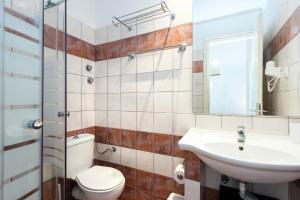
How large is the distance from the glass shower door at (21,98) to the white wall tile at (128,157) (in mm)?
877

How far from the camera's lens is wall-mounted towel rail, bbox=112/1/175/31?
1489mm

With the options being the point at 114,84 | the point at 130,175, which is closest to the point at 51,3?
the point at 114,84

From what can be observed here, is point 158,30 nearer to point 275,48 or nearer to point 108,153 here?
point 275,48

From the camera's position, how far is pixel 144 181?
1.62 m

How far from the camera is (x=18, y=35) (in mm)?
842

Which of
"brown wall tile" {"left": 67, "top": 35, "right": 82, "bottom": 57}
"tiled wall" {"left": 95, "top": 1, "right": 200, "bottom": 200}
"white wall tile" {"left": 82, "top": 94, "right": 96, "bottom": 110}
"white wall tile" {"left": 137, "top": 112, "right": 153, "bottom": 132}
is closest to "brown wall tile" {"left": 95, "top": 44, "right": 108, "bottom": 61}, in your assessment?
"tiled wall" {"left": 95, "top": 1, "right": 200, "bottom": 200}

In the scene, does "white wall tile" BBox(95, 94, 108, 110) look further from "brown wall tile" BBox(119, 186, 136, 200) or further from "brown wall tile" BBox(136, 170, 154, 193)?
"brown wall tile" BBox(119, 186, 136, 200)

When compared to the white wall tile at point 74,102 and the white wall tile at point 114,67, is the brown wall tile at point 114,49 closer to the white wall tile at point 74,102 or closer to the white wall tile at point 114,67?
the white wall tile at point 114,67

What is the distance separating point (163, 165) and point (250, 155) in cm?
75

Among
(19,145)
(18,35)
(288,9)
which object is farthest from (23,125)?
(288,9)

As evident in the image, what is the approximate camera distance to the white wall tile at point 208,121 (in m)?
1.29

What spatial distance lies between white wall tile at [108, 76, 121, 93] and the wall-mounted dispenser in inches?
51.9

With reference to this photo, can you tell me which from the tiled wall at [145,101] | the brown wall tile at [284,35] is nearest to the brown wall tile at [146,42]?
the tiled wall at [145,101]

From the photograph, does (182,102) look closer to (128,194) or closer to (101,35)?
(128,194)
